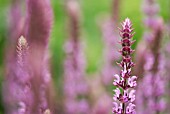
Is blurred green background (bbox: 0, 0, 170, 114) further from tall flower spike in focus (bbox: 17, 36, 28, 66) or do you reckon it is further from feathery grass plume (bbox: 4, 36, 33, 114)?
tall flower spike in focus (bbox: 17, 36, 28, 66)

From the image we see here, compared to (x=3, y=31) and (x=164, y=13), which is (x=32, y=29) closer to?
(x=3, y=31)

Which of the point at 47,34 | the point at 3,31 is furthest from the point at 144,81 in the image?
the point at 3,31

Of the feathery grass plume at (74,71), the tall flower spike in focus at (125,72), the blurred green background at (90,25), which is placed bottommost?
the tall flower spike in focus at (125,72)

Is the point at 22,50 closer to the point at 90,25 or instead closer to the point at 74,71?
the point at 74,71

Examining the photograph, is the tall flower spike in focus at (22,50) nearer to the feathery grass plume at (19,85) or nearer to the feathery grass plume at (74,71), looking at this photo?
the feathery grass plume at (19,85)

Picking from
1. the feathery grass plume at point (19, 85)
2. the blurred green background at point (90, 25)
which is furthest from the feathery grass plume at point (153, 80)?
the blurred green background at point (90, 25)

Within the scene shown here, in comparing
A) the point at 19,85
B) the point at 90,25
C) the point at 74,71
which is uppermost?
the point at 90,25

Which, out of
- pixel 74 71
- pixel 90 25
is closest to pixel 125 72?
pixel 74 71

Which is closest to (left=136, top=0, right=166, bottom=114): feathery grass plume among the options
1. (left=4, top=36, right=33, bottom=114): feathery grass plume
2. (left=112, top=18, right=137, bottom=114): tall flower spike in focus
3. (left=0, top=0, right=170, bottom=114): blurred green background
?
(left=4, top=36, right=33, bottom=114): feathery grass plume
